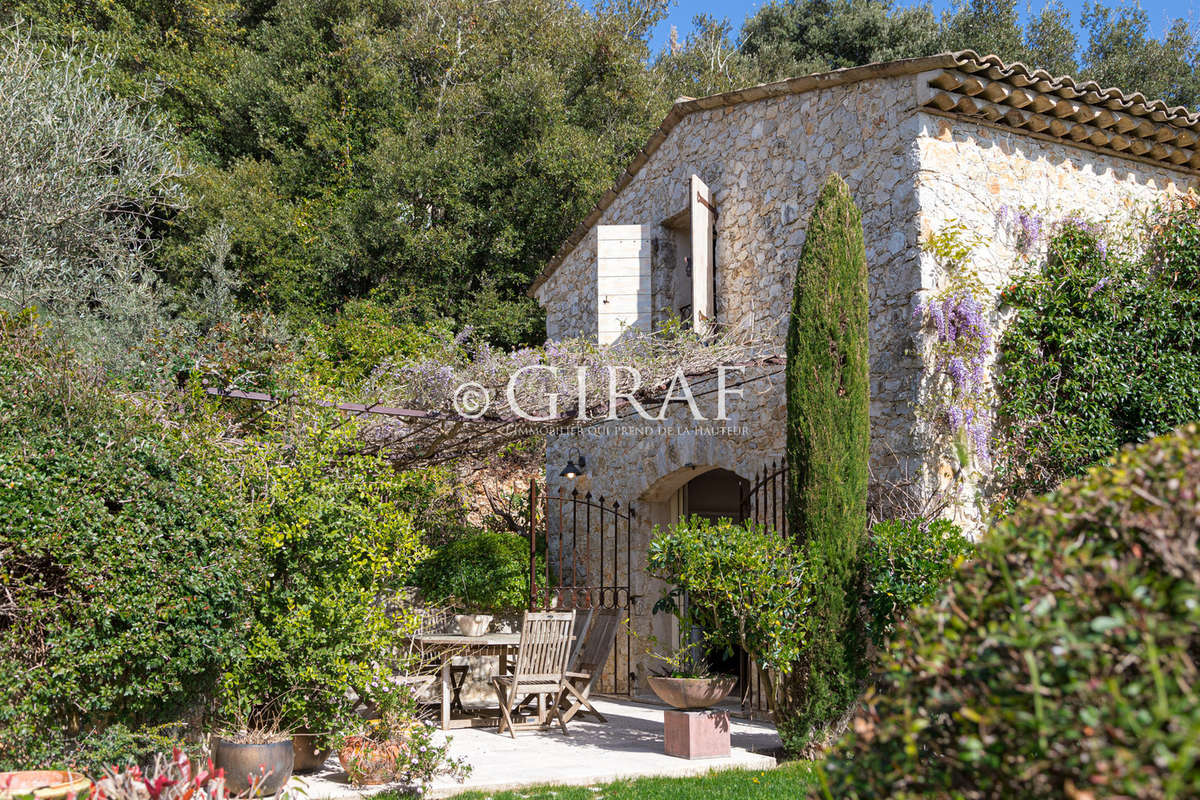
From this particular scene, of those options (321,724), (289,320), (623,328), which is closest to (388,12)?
(289,320)

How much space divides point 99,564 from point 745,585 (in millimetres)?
3482

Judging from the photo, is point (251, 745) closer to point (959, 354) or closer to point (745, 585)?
point (745, 585)

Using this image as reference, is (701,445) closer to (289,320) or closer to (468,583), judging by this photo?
(468,583)

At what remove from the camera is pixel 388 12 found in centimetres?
1661

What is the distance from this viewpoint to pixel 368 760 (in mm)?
5129

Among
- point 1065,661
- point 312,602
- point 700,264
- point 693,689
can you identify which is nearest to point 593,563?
point 700,264

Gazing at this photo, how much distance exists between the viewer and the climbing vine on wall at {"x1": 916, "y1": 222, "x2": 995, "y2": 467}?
6062 mm

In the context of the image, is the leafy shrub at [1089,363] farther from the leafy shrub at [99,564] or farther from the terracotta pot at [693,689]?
the leafy shrub at [99,564]

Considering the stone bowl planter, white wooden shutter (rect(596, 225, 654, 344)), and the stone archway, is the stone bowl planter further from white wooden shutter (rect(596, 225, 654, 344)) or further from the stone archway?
white wooden shutter (rect(596, 225, 654, 344))

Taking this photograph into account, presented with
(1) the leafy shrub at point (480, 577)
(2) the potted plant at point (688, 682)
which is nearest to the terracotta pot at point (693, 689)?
(2) the potted plant at point (688, 682)

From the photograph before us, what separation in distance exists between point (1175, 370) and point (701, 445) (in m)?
3.60

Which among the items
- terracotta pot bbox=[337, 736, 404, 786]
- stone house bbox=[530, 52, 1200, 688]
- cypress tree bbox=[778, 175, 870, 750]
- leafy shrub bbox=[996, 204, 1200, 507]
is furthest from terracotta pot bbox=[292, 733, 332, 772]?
leafy shrub bbox=[996, 204, 1200, 507]

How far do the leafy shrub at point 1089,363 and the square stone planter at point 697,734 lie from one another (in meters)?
2.47

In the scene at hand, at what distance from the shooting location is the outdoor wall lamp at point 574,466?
9.30 metres
